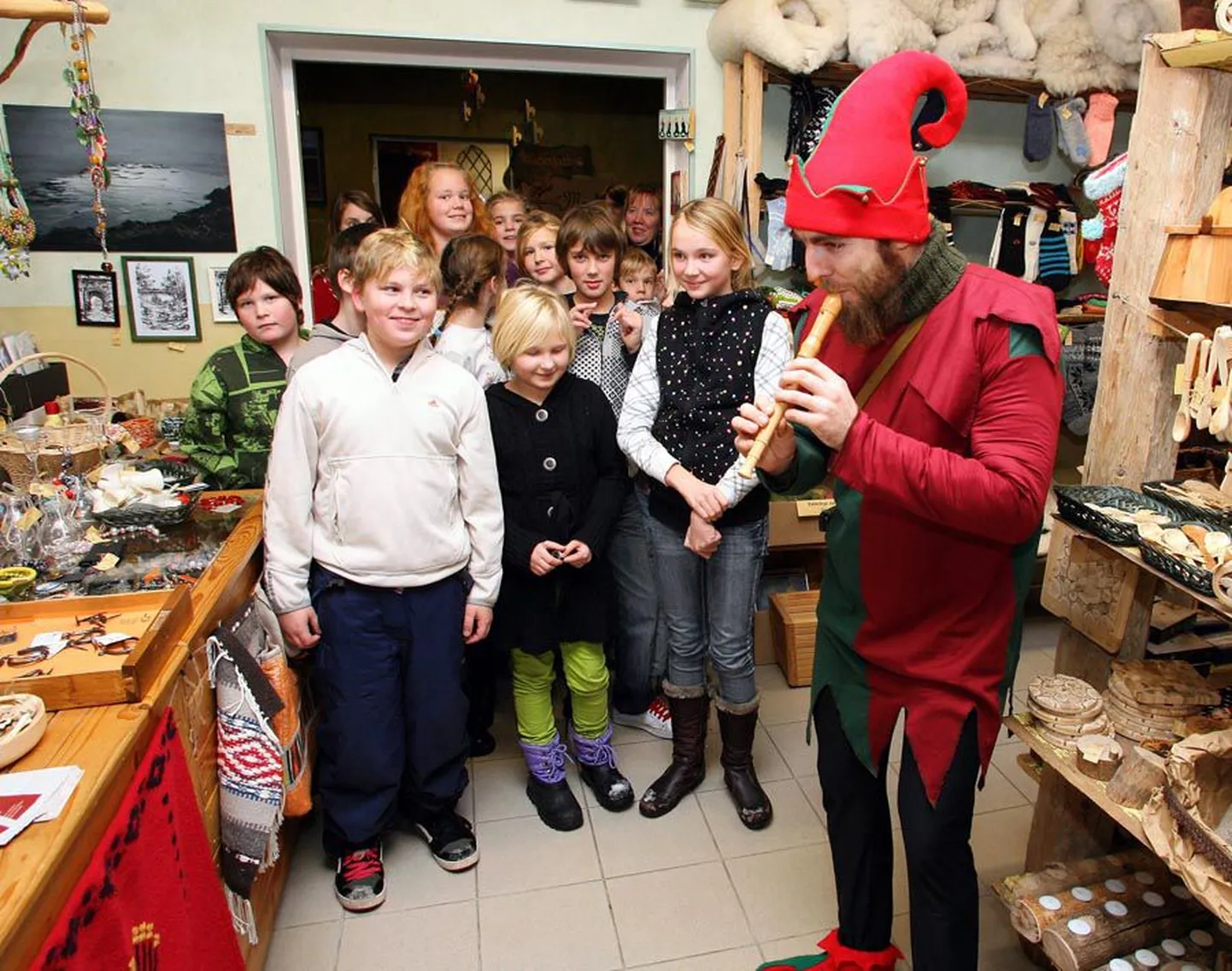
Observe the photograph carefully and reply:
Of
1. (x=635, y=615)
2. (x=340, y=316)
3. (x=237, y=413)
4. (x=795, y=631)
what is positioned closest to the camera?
(x=340, y=316)

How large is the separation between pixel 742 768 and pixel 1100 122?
2.95 meters

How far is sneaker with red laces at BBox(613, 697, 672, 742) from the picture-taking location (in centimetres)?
261

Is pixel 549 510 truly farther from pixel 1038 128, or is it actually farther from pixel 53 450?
pixel 1038 128

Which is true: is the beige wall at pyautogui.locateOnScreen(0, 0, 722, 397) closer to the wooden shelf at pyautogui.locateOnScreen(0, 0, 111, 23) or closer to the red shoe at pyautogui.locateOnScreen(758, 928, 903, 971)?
the wooden shelf at pyautogui.locateOnScreen(0, 0, 111, 23)

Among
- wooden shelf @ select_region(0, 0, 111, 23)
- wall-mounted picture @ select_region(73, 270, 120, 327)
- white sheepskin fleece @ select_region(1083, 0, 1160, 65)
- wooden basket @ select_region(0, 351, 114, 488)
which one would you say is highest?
white sheepskin fleece @ select_region(1083, 0, 1160, 65)

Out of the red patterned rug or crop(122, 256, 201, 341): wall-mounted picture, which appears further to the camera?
crop(122, 256, 201, 341): wall-mounted picture

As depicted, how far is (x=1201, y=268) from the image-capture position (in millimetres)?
1366

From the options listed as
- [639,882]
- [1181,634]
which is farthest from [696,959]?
[1181,634]

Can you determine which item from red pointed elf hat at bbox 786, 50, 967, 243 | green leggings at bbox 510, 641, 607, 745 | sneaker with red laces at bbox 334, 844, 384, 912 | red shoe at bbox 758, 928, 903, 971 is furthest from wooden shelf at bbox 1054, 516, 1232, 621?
sneaker with red laces at bbox 334, 844, 384, 912

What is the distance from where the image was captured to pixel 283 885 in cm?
200

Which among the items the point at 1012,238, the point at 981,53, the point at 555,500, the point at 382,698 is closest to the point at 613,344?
the point at 555,500

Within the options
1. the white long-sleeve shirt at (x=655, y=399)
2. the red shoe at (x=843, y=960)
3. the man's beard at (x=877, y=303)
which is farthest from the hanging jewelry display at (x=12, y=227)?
the red shoe at (x=843, y=960)

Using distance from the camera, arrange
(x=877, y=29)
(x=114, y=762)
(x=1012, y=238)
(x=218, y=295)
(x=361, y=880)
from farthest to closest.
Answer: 1. (x=1012, y=238)
2. (x=218, y=295)
3. (x=877, y=29)
4. (x=361, y=880)
5. (x=114, y=762)

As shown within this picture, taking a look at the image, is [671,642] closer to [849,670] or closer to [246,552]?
[849,670]
